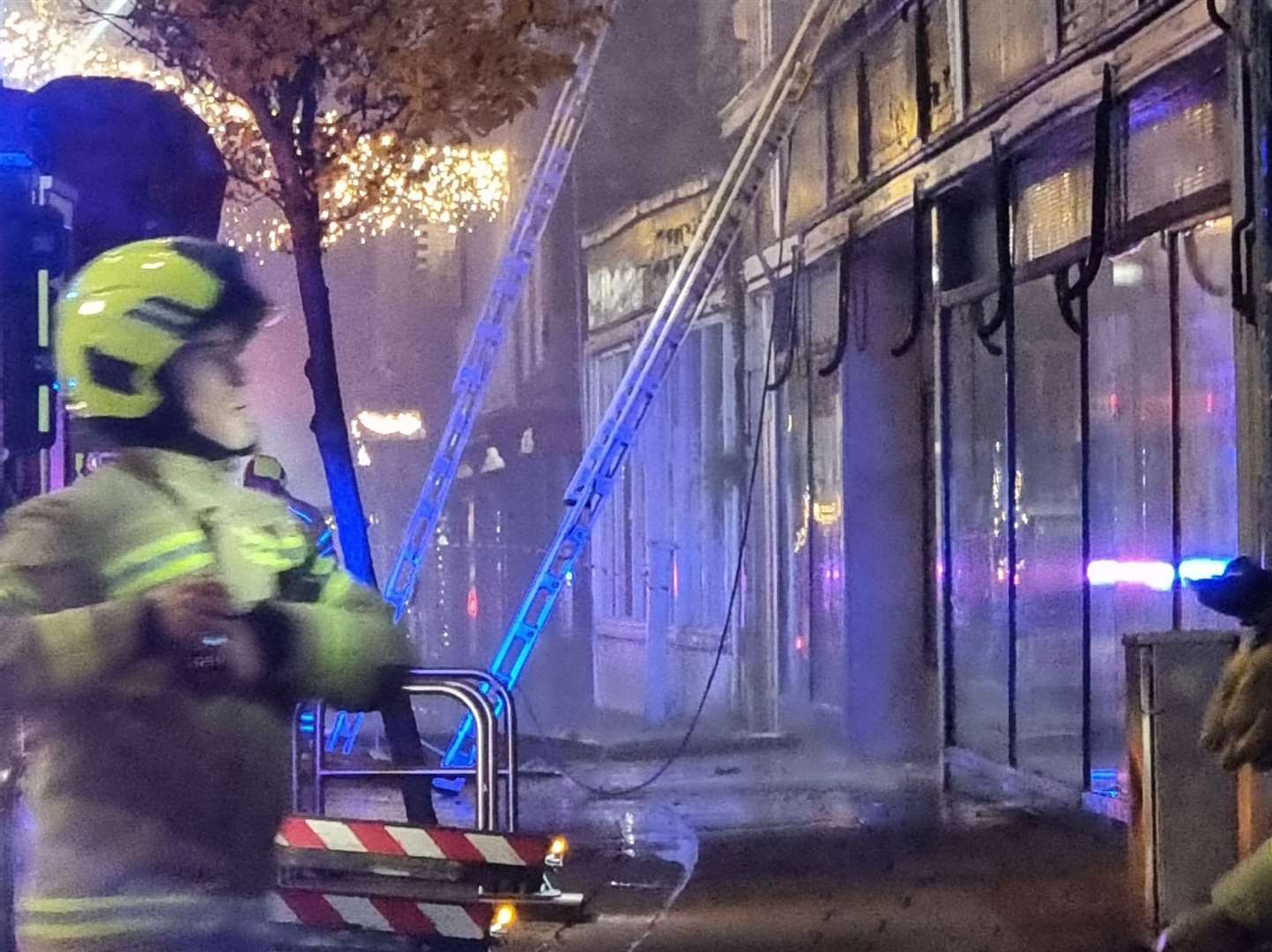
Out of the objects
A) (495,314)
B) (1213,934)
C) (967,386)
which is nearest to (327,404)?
(967,386)

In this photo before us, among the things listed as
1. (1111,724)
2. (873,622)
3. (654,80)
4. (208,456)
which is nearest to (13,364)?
(208,456)

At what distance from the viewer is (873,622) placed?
44.3ft

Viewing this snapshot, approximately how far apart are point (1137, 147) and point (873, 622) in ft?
16.8

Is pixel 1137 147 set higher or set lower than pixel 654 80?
lower

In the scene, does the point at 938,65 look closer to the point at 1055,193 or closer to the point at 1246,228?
the point at 1055,193

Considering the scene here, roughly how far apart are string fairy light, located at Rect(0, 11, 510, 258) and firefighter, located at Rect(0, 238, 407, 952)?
24.5 inches

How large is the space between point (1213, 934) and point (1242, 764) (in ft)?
1.05

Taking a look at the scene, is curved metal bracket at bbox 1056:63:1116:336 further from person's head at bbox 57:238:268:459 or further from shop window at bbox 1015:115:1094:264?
person's head at bbox 57:238:268:459

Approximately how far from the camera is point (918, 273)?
1175 centimetres

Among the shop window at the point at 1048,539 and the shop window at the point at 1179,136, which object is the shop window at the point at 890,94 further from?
the shop window at the point at 1179,136

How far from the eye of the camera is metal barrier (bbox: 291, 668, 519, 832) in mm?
7262

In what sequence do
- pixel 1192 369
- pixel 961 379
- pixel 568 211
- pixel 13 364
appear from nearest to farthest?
pixel 13 364, pixel 1192 369, pixel 961 379, pixel 568 211

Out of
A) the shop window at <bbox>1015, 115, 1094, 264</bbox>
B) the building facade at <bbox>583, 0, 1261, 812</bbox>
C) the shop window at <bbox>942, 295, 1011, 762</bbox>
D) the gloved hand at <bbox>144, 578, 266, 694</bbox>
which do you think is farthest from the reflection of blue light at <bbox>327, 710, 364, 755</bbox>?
the gloved hand at <bbox>144, 578, 266, 694</bbox>

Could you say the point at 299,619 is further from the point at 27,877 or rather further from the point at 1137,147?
the point at 1137,147
